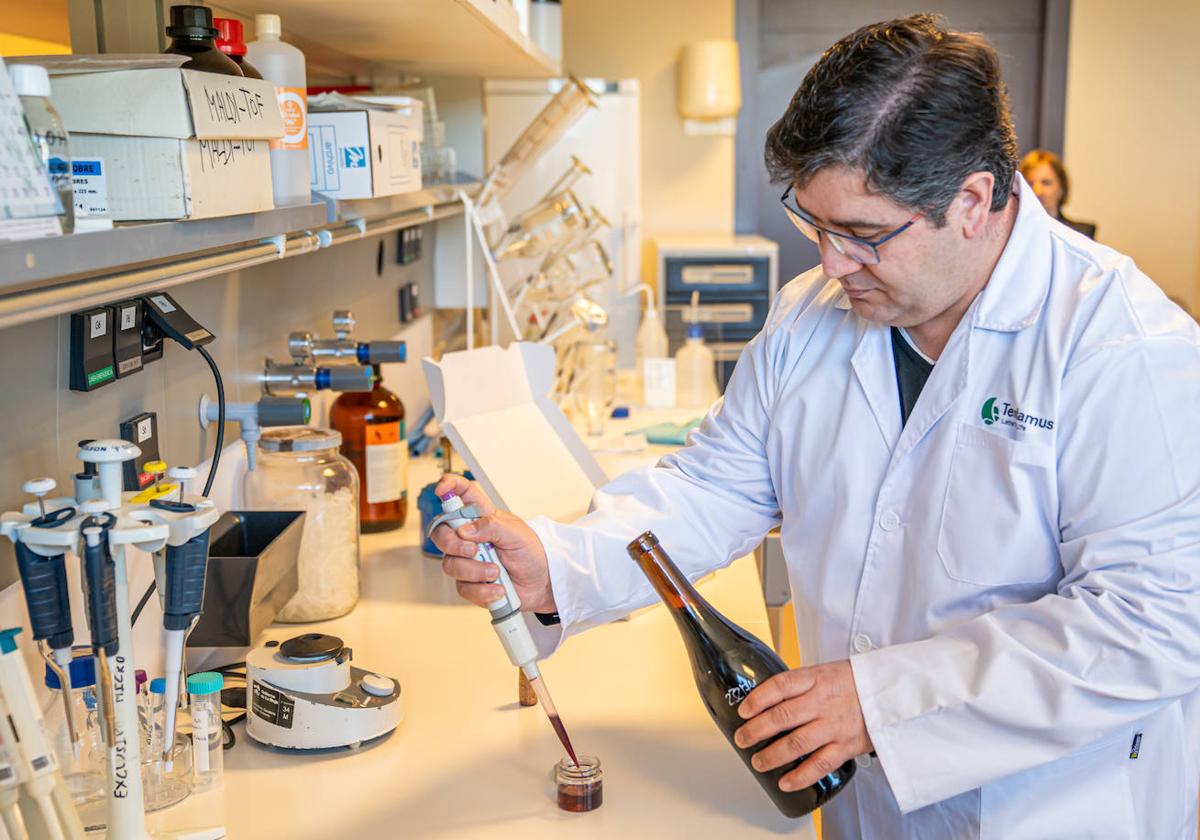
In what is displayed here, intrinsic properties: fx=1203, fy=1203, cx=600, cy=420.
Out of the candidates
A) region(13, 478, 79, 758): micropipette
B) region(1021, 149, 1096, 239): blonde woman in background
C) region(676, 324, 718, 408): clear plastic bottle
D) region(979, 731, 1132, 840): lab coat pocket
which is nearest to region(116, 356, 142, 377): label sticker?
region(13, 478, 79, 758): micropipette

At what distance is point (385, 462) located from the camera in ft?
7.06

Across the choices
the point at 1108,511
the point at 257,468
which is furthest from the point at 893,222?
the point at 257,468

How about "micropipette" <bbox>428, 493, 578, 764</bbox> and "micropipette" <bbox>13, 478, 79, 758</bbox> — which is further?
"micropipette" <bbox>428, 493, 578, 764</bbox>

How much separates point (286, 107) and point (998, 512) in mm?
940

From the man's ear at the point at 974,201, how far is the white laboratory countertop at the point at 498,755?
0.64 metres

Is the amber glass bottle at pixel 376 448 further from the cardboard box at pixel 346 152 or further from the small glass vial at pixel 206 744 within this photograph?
the small glass vial at pixel 206 744

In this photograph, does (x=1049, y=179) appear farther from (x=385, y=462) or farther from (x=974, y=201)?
(x=974, y=201)

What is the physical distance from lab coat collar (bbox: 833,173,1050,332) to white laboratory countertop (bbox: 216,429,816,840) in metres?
0.57

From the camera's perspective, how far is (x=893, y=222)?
4.14 ft

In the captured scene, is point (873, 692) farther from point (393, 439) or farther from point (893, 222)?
point (393, 439)

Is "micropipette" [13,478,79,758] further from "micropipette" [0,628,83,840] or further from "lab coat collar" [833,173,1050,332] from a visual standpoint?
"lab coat collar" [833,173,1050,332]

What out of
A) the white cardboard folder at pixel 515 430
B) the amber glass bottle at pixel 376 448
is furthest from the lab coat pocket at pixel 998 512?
the amber glass bottle at pixel 376 448

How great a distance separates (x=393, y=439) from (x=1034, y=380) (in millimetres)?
1204

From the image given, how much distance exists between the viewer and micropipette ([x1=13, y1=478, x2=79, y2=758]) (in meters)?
0.88
